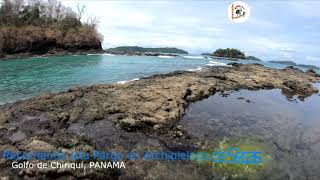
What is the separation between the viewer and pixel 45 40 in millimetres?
69562

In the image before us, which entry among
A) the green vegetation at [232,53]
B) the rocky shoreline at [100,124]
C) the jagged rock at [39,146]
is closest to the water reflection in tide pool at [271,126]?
the rocky shoreline at [100,124]

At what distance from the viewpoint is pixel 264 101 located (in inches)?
829

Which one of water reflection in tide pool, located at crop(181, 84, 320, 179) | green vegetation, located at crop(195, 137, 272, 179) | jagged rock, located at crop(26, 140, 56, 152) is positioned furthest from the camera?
water reflection in tide pool, located at crop(181, 84, 320, 179)

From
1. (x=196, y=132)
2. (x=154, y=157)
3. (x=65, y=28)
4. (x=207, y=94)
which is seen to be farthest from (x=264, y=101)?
(x=65, y=28)

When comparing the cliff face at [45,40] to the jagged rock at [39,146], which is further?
the cliff face at [45,40]

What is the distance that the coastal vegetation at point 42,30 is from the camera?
6222 cm

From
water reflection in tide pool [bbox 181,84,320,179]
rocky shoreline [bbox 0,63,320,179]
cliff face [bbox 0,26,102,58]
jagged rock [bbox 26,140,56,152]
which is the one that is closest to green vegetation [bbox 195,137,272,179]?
water reflection in tide pool [bbox 181,84,320,179]

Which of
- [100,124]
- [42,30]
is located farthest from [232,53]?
[100,124]

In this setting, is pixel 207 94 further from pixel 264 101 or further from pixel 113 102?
pixel 113 102

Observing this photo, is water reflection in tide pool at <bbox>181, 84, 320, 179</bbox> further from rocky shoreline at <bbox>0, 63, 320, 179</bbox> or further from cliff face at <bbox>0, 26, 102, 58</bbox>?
cliff face at <bbox>0, 26, 102, 58</bbox>

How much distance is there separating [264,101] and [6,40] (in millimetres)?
55921

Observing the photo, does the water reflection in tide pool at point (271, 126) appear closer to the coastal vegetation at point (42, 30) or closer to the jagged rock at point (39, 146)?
the jagged rock at point (39, 146)

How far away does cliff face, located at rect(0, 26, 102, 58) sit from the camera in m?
60.3

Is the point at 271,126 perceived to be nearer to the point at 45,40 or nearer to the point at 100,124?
the point at 100,124
